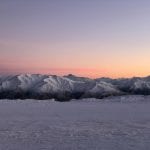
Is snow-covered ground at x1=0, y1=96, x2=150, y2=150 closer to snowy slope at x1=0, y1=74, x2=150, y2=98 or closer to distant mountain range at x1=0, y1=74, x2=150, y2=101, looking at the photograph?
distant mountain range at x1=0, y1=74, x2=150, y2=101

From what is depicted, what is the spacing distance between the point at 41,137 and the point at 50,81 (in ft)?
156

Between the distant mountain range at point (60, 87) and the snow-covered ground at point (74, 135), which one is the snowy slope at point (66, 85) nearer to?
the distant mountain range at point (60, 87)

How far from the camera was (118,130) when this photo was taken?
45.4 feet

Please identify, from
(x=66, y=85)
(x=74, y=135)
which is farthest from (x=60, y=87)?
(x=74, y=135)

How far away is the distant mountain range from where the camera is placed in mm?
52344

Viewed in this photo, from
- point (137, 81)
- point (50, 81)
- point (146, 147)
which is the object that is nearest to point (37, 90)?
point (50, 81)

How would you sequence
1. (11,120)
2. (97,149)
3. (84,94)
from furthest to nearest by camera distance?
1. (84,94)
2. (11,120)
3. (97,149)

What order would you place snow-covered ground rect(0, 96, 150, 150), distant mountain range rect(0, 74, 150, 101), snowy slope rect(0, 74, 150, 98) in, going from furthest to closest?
snowy slope rect(0, 74, 150, 98)
distant mountain range rect(0, 74, 150, 101)
snow-covered ground rect(0, 96, 150, 150)

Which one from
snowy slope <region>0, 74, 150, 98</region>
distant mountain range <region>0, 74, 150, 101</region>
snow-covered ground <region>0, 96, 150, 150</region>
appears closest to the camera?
snow-covered ground <region>0, 96, 150, 150</region>

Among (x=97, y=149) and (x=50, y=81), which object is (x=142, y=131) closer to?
(x=97, y=149)

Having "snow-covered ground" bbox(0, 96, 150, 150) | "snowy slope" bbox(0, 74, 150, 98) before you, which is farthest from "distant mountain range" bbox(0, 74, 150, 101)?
"snow-covered ground" bbox(0, 96, 150, 150)

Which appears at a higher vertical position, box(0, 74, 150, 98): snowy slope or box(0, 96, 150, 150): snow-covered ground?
box(0, 74, 150, 98): snowy slope

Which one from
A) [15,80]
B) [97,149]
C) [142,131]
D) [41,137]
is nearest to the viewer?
[97,149]

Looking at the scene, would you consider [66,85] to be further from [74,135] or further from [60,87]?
[74,135]
